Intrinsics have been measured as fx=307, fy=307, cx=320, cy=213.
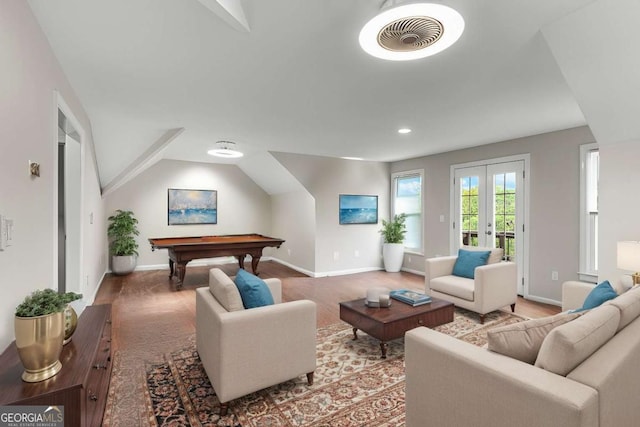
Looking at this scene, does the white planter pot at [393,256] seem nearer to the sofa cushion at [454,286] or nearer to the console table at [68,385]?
the sofa cushion at [454,286]

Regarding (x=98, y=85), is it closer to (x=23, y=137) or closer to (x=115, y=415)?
(x=23, y=137)

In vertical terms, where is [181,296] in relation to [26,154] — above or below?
below

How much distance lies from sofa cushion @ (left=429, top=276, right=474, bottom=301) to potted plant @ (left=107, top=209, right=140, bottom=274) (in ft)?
17.6

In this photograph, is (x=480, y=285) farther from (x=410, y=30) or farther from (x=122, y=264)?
(x=122, y=264)

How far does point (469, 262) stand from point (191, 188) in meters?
5.75

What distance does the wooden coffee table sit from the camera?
2.59m

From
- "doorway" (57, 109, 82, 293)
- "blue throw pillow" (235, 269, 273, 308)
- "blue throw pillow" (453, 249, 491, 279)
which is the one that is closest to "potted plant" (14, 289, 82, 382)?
"blue throw pillow" (235, 269, 273, 308)

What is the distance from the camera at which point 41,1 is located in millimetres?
1599

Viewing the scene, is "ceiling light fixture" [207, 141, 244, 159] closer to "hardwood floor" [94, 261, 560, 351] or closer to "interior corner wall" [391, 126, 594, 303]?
"hardwood floor" [94, 261, 560, 351]

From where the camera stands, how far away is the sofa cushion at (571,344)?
118 cm

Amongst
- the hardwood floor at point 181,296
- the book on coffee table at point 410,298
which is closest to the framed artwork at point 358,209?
the hardwood floor at point 181,296

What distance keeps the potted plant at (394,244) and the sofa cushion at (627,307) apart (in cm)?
459

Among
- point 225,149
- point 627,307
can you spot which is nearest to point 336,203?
point 225,149

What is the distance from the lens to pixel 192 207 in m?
6.88
